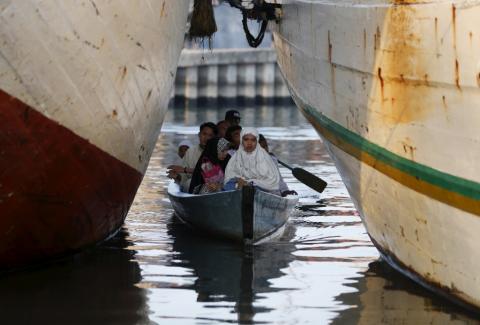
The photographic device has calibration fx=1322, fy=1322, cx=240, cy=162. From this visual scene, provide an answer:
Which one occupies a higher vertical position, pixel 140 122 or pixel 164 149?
pixel 140 122

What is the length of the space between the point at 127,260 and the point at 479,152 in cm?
371

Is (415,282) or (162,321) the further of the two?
(415,282)

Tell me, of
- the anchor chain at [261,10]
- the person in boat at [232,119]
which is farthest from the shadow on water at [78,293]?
the person in boat at [232,119]

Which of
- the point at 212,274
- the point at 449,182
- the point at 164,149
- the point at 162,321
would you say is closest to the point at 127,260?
the point at 212,274

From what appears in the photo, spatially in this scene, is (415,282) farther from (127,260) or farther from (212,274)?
(127,260)

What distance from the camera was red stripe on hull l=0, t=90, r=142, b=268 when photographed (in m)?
8.81

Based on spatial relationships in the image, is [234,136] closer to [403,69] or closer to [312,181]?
[312,181]

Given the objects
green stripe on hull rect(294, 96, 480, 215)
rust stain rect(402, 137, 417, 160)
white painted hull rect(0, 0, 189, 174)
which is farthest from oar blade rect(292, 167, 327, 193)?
rust stain rect(402, 137, 417, 160)

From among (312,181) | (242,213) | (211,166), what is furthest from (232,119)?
(242,213)

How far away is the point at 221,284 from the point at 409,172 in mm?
1753

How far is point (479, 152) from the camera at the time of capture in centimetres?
732

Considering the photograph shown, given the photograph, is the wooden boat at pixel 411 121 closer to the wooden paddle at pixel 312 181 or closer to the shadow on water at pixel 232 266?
the shadow on water at pixel 232 266

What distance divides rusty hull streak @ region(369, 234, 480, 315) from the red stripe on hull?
2.16 m

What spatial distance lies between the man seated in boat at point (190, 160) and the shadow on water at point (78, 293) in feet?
7.51
